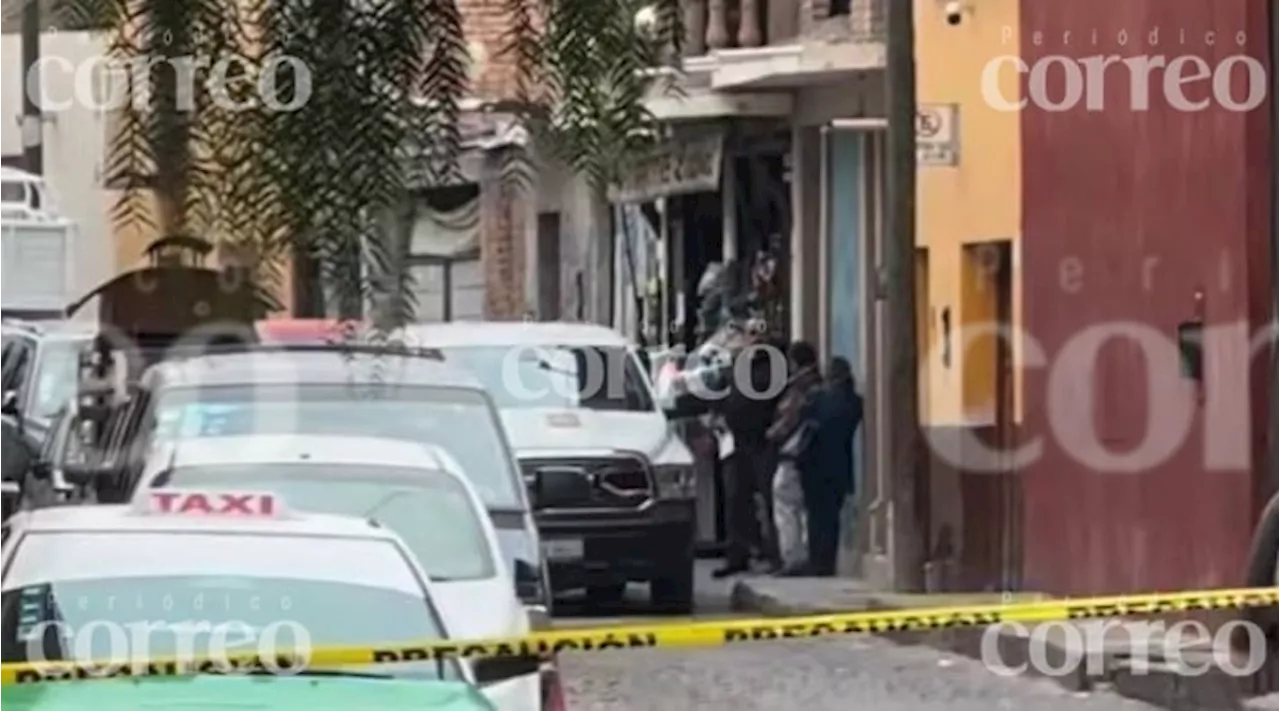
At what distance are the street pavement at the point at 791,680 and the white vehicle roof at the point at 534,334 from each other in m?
1.42

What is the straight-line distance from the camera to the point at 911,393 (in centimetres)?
711

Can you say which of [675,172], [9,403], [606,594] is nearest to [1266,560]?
[606,594]

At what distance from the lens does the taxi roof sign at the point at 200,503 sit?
6289mm

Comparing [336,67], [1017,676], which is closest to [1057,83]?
→ [336,67]

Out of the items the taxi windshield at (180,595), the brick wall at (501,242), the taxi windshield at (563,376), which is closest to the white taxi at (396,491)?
the taxi windshield at (180,595)

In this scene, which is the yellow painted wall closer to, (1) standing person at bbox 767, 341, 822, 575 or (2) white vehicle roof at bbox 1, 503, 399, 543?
(1) standing person at bbox 767, 341, 822, 575

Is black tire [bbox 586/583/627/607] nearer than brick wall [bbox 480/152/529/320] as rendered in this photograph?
No

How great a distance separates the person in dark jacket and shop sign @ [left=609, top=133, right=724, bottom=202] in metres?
0.51

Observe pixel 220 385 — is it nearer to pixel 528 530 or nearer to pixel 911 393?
pixel 528 530

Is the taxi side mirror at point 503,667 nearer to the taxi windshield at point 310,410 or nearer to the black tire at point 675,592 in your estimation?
the black tire at point 675,592

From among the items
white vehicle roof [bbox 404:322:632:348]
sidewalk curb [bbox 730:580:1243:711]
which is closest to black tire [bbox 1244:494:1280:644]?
sidewalk curb [bbox 730:580:1243:711]

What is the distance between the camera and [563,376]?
21.5ft

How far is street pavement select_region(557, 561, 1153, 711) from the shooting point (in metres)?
8.36

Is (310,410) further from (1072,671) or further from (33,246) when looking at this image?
(1072,671)
